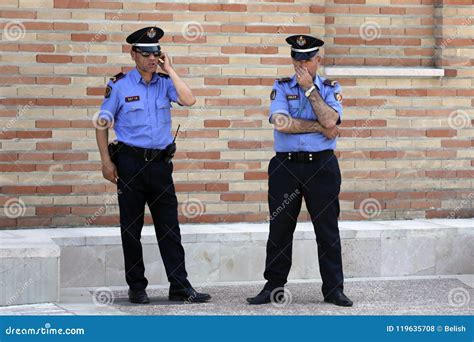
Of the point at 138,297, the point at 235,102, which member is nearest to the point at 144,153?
the point at 138,297

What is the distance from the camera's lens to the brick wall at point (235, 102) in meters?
10.8

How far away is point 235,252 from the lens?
10.7 m

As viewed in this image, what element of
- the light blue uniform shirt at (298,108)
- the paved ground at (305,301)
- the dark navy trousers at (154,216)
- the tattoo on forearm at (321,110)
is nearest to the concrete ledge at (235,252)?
the paved ground at (305,301)

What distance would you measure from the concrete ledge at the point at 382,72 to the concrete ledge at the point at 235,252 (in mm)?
1295

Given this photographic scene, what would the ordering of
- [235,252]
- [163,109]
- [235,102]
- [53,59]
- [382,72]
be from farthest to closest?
1. [382,72]
2. [235,102]
3. [53,59]
4. [235,252]
5. [163,109]

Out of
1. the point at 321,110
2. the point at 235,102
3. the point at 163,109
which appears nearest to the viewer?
the point at 321,110

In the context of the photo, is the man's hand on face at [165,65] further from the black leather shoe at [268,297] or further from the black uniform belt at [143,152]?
the black leather shoe at [268,297]

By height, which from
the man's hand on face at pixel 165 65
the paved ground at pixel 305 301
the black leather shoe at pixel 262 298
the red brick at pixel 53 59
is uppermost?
the red brick at pixel 53 59

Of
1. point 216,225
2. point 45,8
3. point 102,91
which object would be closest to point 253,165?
point 216,225

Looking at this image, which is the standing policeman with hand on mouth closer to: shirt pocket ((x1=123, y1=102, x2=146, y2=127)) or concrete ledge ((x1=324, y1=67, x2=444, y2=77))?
shirt pocket ((x1=123, y1=102, x2=146, y2=127))

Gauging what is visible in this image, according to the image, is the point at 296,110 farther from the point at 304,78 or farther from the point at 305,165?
the point at 305,165

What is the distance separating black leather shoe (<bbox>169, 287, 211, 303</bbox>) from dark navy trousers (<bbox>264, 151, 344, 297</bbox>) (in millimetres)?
528

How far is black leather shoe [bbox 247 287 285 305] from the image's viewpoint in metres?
9.61

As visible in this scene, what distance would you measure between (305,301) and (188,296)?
87cm
